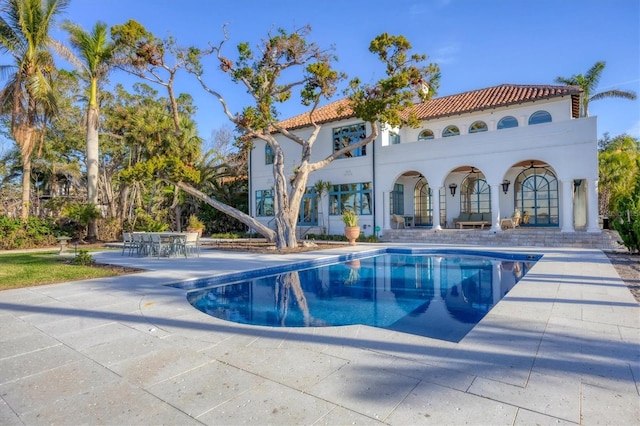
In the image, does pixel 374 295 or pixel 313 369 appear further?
pixel 374 295

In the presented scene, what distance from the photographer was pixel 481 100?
64.4 feet

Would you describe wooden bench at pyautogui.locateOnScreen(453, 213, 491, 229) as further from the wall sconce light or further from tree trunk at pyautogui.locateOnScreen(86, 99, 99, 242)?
tree trunk at pyautogui.locateOnScreen(86, 99, 99, 242)

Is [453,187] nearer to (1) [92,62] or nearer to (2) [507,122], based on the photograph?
(2) [507,122]

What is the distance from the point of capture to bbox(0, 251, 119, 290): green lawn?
27.2ft

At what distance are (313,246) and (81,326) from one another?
11937mm

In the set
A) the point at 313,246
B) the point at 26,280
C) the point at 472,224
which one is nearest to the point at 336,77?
the point at 313,246

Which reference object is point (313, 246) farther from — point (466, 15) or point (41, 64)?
Result: point (41, 64)

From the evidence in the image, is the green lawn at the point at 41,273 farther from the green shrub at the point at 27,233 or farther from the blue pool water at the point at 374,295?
the green shrub at the point at 27,233

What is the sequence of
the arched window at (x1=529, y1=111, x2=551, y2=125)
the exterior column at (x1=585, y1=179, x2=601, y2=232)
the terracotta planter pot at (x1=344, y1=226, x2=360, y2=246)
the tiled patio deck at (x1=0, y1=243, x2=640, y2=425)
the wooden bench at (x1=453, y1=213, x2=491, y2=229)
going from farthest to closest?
the wooden bench at (x1=453, y1=213, x2=491, y2=229) → the terracotta planter pot at (x1=344, y1=226, x2=360, y2=246) → the arched window at (x1=529, y1=111, x2=551, y2=125) → the exterior column at (x1=585, y1=179, x2=601, y2=232) → the tiled patio deck at (x1=0, y1=243, x2=640, y2=425)

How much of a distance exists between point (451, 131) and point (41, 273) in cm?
1888

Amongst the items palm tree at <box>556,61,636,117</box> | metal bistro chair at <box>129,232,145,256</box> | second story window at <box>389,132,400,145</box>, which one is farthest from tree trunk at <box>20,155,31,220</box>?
palm tree at <box>556,61,636,117</box>

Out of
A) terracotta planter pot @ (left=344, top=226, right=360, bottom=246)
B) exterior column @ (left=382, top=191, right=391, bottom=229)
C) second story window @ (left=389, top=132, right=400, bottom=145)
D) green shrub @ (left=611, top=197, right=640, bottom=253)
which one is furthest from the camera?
second story window @ (left=389, top=132, right=400, bottom=145)

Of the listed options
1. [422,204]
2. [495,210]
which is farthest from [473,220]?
[422,204]

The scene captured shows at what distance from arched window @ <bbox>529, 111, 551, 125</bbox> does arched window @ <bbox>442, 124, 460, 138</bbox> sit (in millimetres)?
3482
